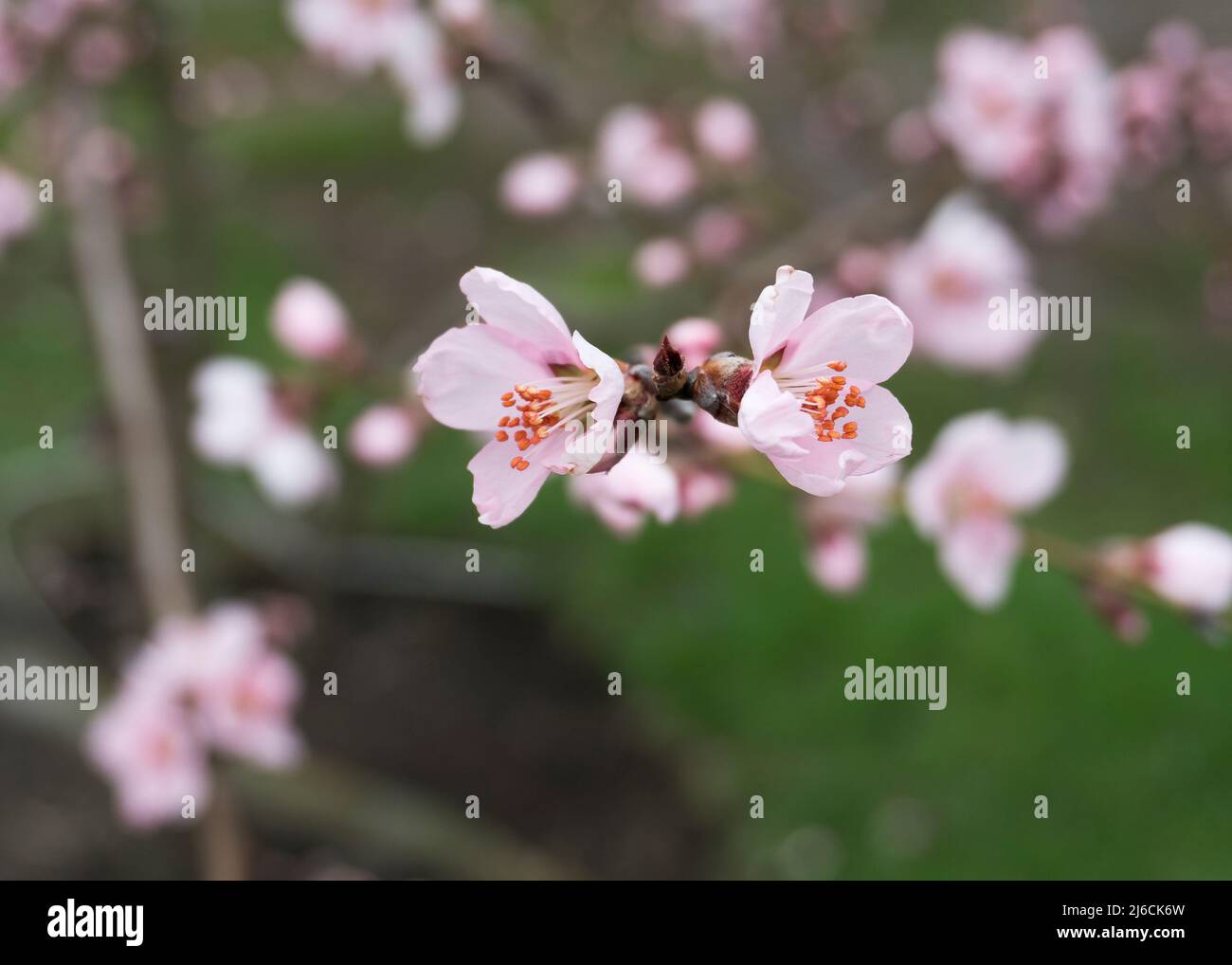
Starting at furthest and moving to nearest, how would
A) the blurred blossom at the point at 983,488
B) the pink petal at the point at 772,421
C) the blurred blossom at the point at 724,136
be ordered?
1. the blurred blossom at the point at 724,136
2. the blurred blossom at the point at 983,488
3. the pink petal at the point at 772,421

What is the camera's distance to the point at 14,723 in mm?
2643

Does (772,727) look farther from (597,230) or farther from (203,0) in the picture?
(203,0)

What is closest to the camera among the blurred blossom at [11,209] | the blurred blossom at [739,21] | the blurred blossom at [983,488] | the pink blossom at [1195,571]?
the pink blossom at [1195,571]

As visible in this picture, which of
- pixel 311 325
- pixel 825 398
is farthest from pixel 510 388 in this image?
pixel 311 325

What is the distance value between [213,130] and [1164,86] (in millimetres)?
3304

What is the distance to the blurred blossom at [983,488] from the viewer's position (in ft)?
3.84

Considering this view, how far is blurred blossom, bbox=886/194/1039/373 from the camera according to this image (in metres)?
1.50

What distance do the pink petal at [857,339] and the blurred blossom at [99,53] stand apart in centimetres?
185

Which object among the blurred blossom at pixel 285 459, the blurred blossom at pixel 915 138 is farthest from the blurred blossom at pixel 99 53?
the blurred blossom at pixel 915 138

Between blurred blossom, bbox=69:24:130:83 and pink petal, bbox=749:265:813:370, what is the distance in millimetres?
1851

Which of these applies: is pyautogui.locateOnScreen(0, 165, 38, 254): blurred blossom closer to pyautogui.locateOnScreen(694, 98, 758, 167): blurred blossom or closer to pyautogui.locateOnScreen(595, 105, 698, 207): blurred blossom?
pyautogui.locateOnScreen(595, 105, 698, 207): blurred blossom

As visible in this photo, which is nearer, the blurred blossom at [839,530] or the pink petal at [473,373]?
the pink petal at [473,373]

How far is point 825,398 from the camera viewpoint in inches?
29.7

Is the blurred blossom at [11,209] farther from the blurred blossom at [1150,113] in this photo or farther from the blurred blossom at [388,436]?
the blurred blossom at [1150,113]
